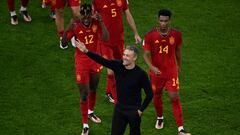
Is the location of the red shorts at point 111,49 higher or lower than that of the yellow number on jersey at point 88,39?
lower

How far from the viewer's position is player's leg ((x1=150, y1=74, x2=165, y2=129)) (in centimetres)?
1099

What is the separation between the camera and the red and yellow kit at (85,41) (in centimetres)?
1082

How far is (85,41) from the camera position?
35.9 feet

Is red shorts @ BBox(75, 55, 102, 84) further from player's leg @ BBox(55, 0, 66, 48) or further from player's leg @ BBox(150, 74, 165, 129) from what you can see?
player's leg @ BBox(55, 0, 66, 48)

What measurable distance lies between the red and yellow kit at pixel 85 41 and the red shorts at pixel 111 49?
1.02m

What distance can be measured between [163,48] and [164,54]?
13 centimetres

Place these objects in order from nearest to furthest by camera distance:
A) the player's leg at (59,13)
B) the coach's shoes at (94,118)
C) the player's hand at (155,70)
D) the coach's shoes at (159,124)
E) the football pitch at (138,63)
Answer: the player's hand at (155,70)
the coach's shoes at (159,124)
the football pitch at (138,63)
the coach's shoes at (94,118)
the player's leg at (59,13)

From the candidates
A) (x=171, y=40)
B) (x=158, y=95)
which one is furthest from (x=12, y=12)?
(x=171, y=40)

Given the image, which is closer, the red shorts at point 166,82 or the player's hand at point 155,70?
the player's hand at point 155,70

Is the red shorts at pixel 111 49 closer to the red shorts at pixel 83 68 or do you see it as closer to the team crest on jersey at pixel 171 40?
the red shorts at pixel 83 68

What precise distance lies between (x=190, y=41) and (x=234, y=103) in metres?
3.48

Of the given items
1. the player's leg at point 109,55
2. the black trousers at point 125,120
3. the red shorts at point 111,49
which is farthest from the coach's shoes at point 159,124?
the black trousers at point 125,120

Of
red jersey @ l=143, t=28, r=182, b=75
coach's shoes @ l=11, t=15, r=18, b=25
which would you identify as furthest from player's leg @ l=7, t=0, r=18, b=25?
red jersey @ l=143, t=28, r=182, b=75

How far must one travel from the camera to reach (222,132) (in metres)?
11.3
